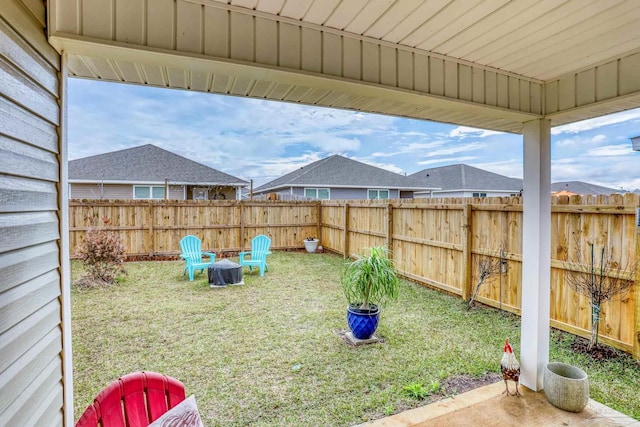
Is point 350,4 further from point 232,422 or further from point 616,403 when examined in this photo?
point 616,403

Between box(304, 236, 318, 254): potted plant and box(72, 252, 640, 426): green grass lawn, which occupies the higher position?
box(304, 236, 318, 254): potted plant

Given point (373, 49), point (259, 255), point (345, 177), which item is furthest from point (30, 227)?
point (345, 177)

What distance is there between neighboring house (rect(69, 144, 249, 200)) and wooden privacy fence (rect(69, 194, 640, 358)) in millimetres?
4662

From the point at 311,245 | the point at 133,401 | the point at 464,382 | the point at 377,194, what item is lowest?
the point at 464,382

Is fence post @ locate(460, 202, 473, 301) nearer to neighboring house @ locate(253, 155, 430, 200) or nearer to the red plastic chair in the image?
the red plastic chair

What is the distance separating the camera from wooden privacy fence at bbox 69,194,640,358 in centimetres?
331

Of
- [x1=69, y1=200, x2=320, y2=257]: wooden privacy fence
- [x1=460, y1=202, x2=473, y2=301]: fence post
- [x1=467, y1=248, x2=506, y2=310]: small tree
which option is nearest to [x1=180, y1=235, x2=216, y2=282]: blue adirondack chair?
[x1=69, y1=200, x2=320, y2=257]: wooden privacy fence

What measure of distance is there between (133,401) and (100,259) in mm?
5784

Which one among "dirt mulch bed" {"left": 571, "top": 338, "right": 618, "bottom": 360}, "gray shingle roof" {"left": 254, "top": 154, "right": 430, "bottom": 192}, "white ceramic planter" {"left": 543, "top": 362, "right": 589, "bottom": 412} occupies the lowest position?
"dirt mulch bed" {"left": 571, "top": 338, "right": 618, "bottom": 360}

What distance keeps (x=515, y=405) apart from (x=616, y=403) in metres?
0.82

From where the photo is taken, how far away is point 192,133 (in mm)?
20797

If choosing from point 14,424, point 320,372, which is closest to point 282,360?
point 320,372

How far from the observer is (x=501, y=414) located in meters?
2.31

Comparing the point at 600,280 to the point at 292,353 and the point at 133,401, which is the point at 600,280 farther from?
the point at 133,401
